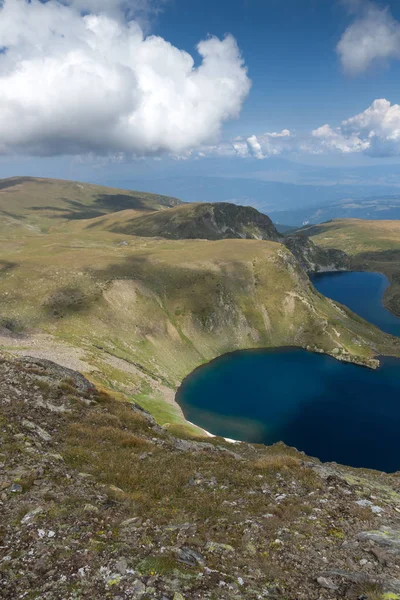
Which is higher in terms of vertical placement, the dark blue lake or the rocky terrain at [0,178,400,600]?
the rocky terrain at [0,178,400,600]

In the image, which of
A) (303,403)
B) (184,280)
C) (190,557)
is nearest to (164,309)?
(184,280)

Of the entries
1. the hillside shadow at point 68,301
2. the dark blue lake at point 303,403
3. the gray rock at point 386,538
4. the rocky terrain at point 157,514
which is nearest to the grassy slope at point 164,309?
the hillside shadow at point 68,301

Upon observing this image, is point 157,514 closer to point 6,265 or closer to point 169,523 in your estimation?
point 169,523

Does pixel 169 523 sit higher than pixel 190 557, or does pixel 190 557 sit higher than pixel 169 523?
pixel 190 557

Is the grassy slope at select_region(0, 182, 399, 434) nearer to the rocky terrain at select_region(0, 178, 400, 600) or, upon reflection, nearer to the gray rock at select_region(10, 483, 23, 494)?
the rocky terrain at select_region(0, 178, 400, 600)

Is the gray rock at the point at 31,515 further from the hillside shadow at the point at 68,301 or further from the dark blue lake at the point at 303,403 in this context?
the hillside shadow at the point at 68,301

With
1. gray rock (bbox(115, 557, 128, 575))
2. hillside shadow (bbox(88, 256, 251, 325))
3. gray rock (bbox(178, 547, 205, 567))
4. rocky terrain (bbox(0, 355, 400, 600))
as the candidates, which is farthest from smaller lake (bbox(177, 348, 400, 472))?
gray rock (bbox(115, 557, 128, 575))
